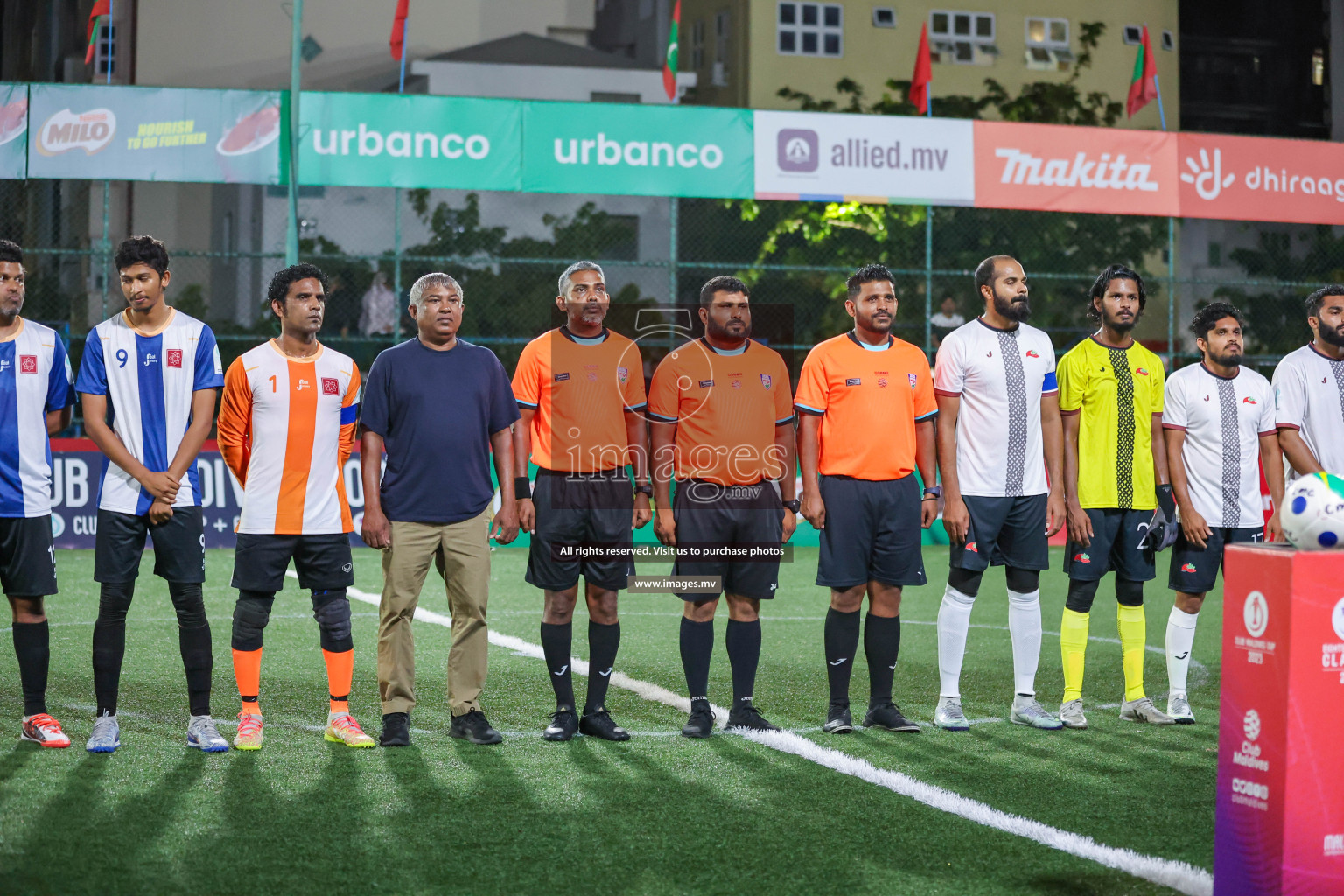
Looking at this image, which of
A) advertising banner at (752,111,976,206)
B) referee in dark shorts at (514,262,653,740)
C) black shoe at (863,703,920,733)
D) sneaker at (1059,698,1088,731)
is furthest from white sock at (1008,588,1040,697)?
advertising banner at (752,111,976,206)

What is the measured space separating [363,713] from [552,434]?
1729mm

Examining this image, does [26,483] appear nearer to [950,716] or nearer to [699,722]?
[699,722]

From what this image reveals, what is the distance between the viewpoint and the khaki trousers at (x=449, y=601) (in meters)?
5.93

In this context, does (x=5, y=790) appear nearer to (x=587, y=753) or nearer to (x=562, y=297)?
(x=587, y=753)

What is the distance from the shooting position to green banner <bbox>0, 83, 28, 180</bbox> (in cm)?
1616

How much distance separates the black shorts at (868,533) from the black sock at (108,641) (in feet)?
9.77

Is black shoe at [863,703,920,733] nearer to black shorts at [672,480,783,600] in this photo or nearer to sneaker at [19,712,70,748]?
black shorts at [672,480,783,600]

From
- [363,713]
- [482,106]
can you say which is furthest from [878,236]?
[363,713]

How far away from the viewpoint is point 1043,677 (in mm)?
7719

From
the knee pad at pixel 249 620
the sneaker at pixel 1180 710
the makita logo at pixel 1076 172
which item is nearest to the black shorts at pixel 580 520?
the knee pad at pixel 249 620

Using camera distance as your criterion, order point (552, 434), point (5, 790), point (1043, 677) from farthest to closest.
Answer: point (1043, 677) < point (552, 434) < point (5, 790)

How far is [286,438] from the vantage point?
5762mm

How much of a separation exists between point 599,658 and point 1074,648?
229 cm

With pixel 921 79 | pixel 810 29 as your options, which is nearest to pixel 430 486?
pixel 921 79
